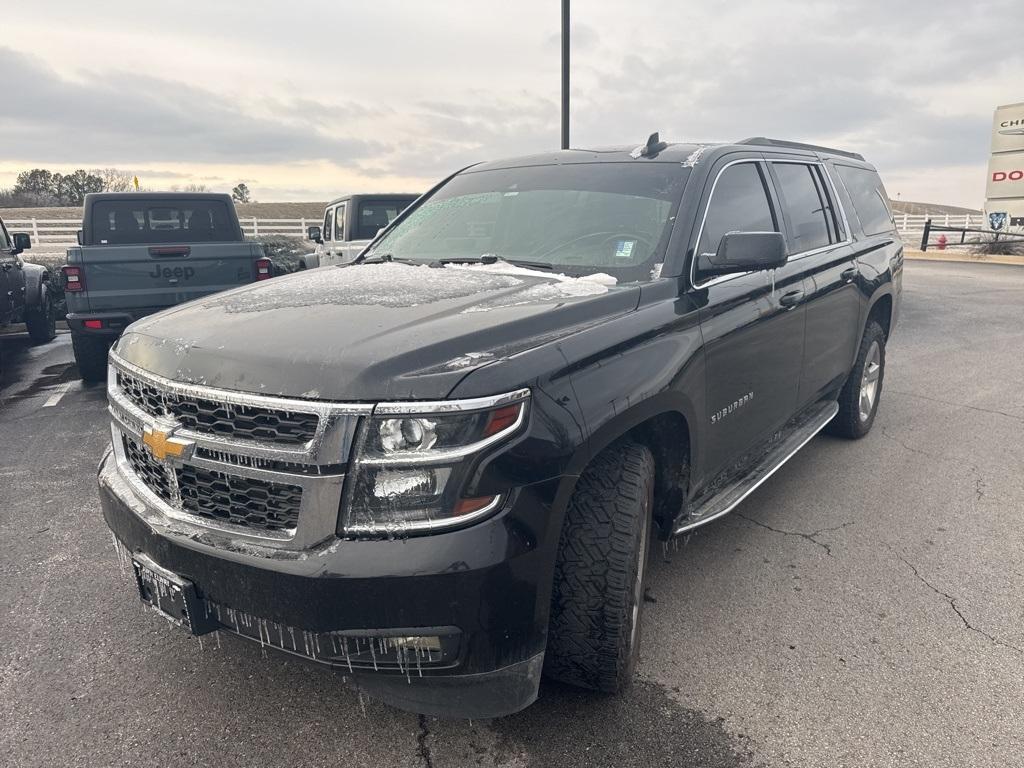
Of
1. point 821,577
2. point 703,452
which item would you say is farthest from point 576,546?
point 821,577

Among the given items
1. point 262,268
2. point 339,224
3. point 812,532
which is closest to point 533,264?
point 812,532

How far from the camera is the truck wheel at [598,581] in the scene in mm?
2344

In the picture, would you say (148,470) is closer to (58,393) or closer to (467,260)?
(467,260)

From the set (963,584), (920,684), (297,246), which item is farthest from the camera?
(297,246)

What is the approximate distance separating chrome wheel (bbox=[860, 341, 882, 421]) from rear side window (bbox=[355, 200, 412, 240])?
773 centimetres

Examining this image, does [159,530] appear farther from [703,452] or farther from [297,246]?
[297,246]

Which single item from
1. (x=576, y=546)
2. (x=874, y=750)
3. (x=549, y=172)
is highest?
(x=549, y=172)

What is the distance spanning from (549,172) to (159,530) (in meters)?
2.49

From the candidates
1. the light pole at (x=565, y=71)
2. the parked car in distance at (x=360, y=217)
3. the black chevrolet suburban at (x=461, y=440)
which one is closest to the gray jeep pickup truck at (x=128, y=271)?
the parked car in distance at (x=360, y=217)

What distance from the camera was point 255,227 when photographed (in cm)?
2611

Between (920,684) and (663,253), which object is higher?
(663,253)

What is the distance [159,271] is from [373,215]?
4.98 metres

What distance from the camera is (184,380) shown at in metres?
2.21

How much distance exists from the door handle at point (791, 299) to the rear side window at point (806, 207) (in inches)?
11.3
